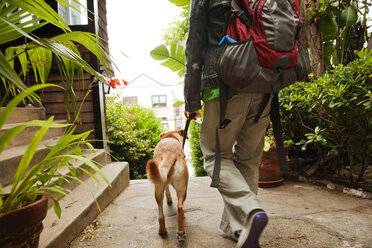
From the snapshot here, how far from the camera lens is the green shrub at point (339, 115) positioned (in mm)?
2176

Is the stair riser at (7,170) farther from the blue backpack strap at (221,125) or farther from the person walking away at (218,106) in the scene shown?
the blue backpack strap at (221,125)

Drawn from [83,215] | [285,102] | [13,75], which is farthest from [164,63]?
[13,75]

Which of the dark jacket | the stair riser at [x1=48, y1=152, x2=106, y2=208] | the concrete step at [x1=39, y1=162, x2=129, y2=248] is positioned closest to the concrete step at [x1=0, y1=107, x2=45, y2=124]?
the stair riser at [x1=48, y1=152, x2=106, y2=208]

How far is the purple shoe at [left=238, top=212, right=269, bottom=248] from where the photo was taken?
1.13 meters

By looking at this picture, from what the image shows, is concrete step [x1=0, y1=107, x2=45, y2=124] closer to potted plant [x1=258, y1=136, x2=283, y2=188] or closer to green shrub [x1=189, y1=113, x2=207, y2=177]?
potted plant [x1=258, y1=136, x2=283, y2=188]

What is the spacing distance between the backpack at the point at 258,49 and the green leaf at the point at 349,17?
93.7 inches

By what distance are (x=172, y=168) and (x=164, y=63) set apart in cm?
256

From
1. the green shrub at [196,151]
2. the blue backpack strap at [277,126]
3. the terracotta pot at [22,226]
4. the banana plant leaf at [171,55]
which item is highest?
the banana plant leaf at [171,55]

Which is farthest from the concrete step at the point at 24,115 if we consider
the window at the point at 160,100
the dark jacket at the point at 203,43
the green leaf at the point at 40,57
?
the window at the point at 160,100

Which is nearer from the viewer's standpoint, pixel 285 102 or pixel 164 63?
pixel 285 102

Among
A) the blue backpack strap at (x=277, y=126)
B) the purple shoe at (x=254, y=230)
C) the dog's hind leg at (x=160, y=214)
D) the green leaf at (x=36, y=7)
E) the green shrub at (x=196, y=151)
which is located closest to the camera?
the green leaf at (x=36, y=7)

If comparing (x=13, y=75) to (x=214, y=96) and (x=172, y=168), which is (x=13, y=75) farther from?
(x=172, y=168)

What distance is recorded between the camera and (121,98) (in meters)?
5.71

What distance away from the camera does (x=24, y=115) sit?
2.92 meters
